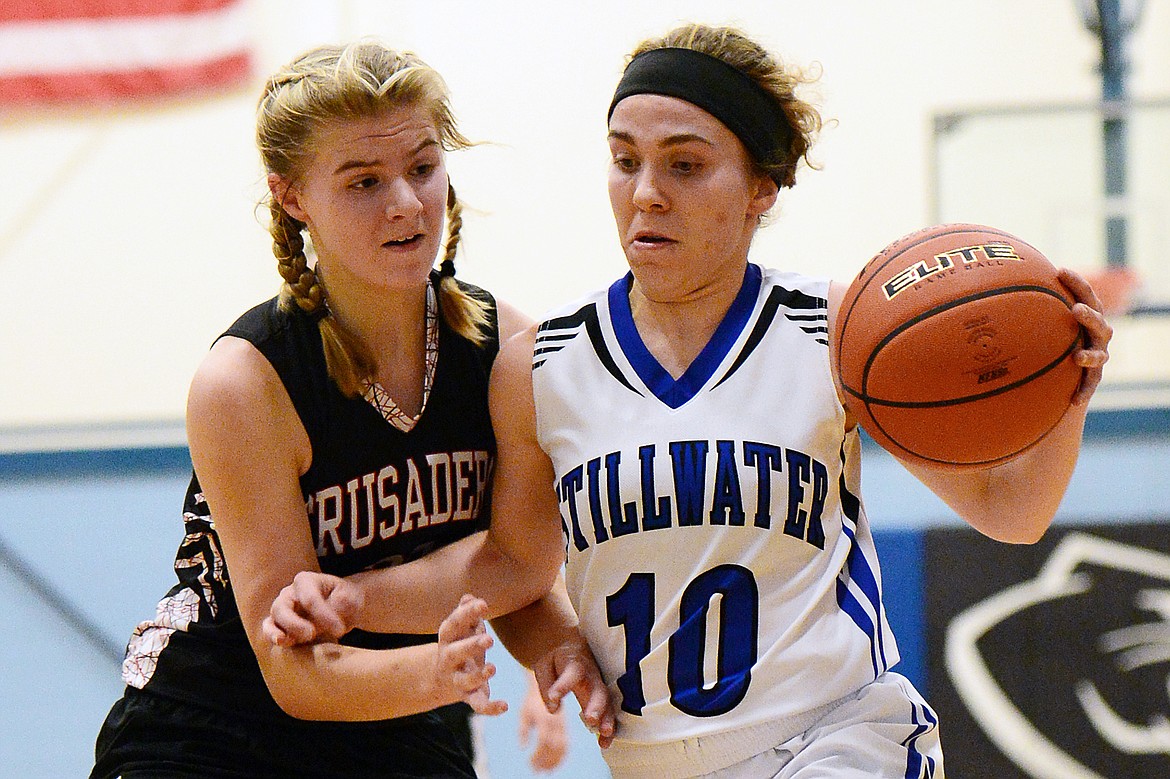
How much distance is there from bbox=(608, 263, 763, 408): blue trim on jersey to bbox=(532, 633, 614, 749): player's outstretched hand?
16.6 inches

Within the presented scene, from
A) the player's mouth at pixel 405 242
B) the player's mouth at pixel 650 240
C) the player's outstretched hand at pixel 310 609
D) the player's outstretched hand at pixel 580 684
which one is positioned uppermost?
the player's mouth at pixel 405 242

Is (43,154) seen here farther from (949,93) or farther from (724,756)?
(724,756)

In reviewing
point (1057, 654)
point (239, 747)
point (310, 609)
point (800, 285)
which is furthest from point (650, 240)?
point (1057, 654)

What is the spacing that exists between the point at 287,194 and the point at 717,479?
0.88 meters

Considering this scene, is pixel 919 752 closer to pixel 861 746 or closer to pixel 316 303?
pixel 861 746

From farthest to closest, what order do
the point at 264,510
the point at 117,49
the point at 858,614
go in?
the point at 117,49 < the point at 264,510 < the point at 858,614

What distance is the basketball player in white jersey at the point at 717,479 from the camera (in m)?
1.96

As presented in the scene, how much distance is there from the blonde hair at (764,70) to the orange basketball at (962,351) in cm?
29

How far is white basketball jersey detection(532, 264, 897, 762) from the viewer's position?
6.47 ft

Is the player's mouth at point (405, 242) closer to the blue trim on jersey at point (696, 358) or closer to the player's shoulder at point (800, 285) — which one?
the blue trim on jersey at point (696, 358)

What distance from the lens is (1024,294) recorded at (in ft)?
6.21

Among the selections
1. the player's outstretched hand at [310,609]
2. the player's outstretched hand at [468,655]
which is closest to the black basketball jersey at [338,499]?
the player's outstretched hand at [310,609]

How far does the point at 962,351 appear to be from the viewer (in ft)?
6.21

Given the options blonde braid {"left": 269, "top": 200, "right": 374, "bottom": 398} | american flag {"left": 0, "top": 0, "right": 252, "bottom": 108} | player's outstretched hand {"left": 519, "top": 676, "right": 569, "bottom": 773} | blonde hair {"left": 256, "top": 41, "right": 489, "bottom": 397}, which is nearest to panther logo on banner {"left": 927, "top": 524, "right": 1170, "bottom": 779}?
player's outstretched hand {"left": 519, "top": 676, "right": 569, "bottom": 773}
